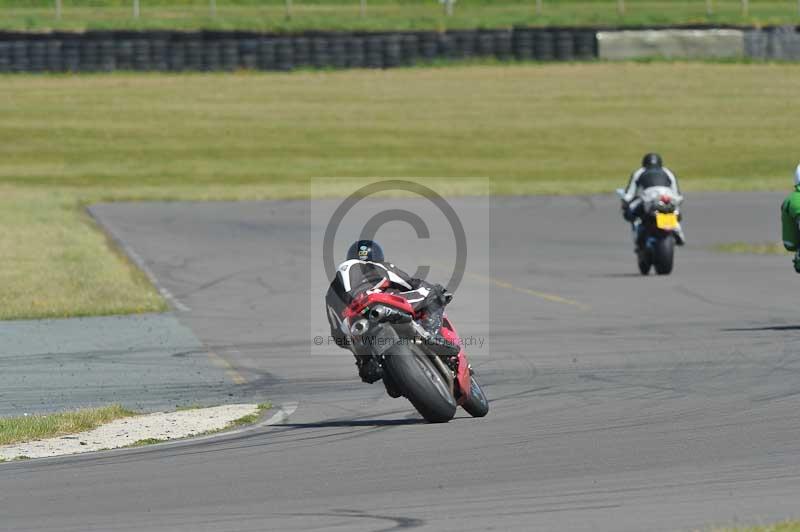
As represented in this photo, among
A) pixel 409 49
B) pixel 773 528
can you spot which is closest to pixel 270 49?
pixel 409 49

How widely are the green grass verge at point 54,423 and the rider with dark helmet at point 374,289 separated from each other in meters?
2.01

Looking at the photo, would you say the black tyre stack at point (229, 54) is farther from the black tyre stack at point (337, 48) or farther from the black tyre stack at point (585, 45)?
the black tyre stack at point (585, 45)

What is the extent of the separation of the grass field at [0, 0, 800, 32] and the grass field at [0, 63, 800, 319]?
8.62ft

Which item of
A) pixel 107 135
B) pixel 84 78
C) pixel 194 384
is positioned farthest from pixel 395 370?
pixel 84 78

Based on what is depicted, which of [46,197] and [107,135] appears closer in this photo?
[46,197]

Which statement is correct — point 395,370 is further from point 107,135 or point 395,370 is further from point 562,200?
point 107,135

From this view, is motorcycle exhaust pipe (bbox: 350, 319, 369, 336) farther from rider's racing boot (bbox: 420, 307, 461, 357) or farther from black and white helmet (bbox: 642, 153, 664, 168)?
black and white helmet (bbox: 642, 153, 664, 168)

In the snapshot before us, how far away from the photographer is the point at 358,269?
11867mm

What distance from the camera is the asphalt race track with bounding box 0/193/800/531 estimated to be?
27.8 ft

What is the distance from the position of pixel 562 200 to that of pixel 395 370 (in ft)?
93.6

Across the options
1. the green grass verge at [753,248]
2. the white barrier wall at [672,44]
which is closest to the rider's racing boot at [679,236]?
the green grass verge at [753,248]

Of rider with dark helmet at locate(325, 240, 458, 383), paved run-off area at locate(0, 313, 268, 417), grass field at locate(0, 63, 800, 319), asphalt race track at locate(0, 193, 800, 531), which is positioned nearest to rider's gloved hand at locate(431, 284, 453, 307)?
rider with dark helmet at locate(325, 240, 458, 383)

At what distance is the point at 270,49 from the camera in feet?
171

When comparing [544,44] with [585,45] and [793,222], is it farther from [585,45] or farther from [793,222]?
[793,222]
